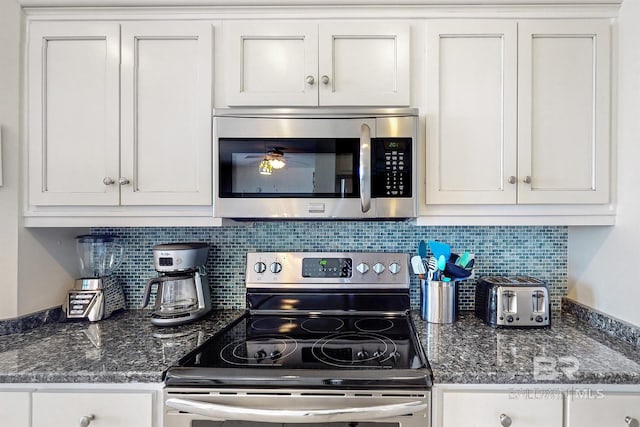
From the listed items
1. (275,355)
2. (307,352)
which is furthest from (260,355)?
(307,352)

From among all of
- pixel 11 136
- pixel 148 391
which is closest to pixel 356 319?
pixel 148 391

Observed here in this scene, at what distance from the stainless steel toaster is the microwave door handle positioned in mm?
668

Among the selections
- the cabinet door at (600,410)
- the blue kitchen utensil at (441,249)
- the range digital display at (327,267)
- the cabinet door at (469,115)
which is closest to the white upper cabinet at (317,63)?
the cabinet door at (469,115)

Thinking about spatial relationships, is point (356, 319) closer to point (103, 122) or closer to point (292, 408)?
point (292, 408)

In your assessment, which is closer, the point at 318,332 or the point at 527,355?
the point at 527,355

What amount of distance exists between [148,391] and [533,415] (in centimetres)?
115

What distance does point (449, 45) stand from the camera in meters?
1.38

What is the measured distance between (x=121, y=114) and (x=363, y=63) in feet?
3.23

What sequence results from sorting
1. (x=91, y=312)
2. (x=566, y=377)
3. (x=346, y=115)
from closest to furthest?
(x=566, y=377) < (x=346, y=115) < (x=91, y=312)

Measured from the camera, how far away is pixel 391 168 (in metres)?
1.33

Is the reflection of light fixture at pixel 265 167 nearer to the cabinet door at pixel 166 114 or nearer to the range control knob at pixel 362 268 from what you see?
the cabinet door at pixel 166 114

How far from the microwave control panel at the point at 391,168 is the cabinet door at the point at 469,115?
0.34ft

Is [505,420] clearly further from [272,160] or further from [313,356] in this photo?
[272,160]

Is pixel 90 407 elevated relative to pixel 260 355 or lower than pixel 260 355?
lower
